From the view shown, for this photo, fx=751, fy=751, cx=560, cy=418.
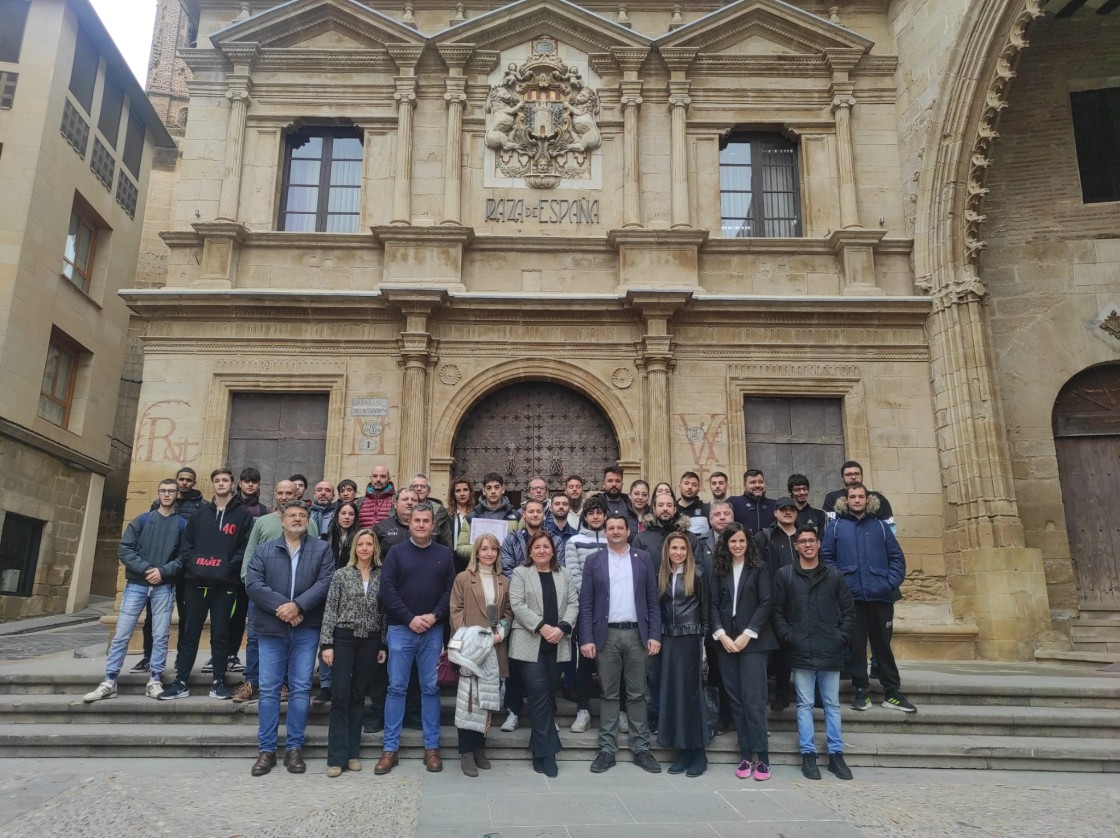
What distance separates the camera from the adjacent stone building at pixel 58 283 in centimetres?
1520

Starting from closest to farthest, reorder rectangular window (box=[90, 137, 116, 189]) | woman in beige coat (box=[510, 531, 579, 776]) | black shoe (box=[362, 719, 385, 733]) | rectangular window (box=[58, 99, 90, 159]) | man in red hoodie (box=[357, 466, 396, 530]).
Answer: woman in beige coat (box=[510, 531, 579, 776]) → black shoe (box=[362, 719, 385, 733]) → man in red hoodie (box=[357, 466, 396, 530]) → rectangular window (box=[58, 99, 90, 159]) → rectangular window (box=[90, 137, 116, 189])

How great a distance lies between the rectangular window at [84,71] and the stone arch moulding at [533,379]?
43.1ft

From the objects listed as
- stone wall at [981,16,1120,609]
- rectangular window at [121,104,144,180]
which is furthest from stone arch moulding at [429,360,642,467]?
rectangular window at [121,104,144,180]

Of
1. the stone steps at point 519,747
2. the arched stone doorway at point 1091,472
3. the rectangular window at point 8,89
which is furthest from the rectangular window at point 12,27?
the arched stone doorway at point 1091,472

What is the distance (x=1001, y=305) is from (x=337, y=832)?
12.1 m

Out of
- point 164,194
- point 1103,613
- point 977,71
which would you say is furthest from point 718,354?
point 164,194

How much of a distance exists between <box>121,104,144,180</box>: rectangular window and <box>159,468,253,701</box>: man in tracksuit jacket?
16801 mm

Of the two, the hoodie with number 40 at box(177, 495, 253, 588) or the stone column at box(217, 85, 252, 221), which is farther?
the stone column at box(217, 85, 252, 221)

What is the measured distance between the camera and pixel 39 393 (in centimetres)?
1614

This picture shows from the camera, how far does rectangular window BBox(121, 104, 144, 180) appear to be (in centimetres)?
1986

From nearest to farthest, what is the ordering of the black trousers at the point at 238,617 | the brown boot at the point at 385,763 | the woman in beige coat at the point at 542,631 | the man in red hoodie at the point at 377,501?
1. the brown boot at the point at 385,763
2. the woman in beige coat at the point at 542,631
3. the black trousers at the point at 238,617
4. the man in red hoodie at the point at 377,501

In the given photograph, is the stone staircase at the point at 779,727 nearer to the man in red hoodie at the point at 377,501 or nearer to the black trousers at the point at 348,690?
the black trousers at the point at 348,690

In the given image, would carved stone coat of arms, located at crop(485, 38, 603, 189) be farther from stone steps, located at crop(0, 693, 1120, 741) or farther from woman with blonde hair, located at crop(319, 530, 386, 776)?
stone steps, located at crop(0, 693, 1120, 741)

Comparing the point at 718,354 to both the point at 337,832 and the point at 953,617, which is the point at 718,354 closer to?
the point at 953,617
